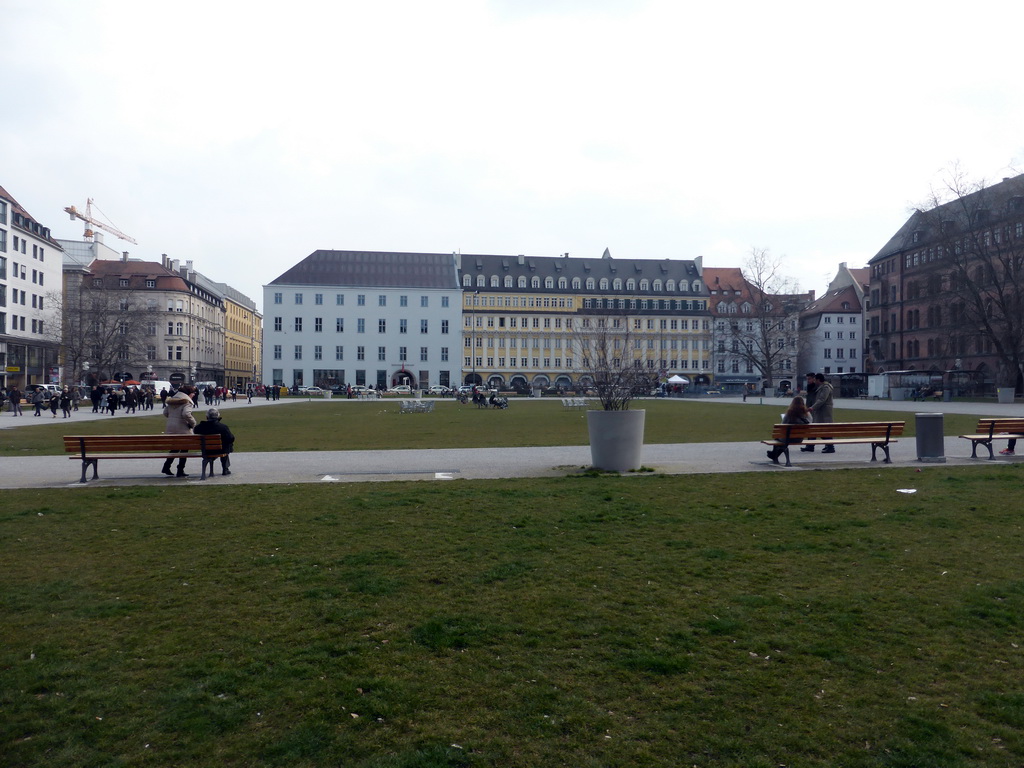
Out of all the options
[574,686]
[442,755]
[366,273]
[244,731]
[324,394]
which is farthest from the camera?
[366,273]

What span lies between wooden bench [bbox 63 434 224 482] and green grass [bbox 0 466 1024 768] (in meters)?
3.70

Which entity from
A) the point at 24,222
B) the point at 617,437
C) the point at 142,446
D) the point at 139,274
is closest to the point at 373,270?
the point at 139,274

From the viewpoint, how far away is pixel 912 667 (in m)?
4.40

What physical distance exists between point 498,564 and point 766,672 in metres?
2.82

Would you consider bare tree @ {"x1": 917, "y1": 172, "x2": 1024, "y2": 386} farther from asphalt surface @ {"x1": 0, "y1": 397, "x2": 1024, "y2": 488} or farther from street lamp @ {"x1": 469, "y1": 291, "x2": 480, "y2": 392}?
street lamp @ {"x1": 469, "y1": 291, "x2": 480, "y2": 392}

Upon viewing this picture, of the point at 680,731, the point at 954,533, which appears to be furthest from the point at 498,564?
the point at 954,533

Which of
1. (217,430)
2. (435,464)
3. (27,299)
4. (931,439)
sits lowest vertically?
(435,464)

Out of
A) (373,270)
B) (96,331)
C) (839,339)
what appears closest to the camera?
Result: (96,331)

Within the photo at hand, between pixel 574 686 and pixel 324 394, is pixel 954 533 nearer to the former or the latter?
pixel 574 686

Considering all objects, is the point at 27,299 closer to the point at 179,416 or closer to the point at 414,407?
the point at 414,407

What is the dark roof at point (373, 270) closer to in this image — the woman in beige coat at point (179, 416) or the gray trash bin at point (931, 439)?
the woman in beige coat at point (179, 416)

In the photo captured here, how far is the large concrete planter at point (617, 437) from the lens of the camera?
13.2 metres

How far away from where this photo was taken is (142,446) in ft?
41.1

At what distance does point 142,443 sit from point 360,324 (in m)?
92.1
